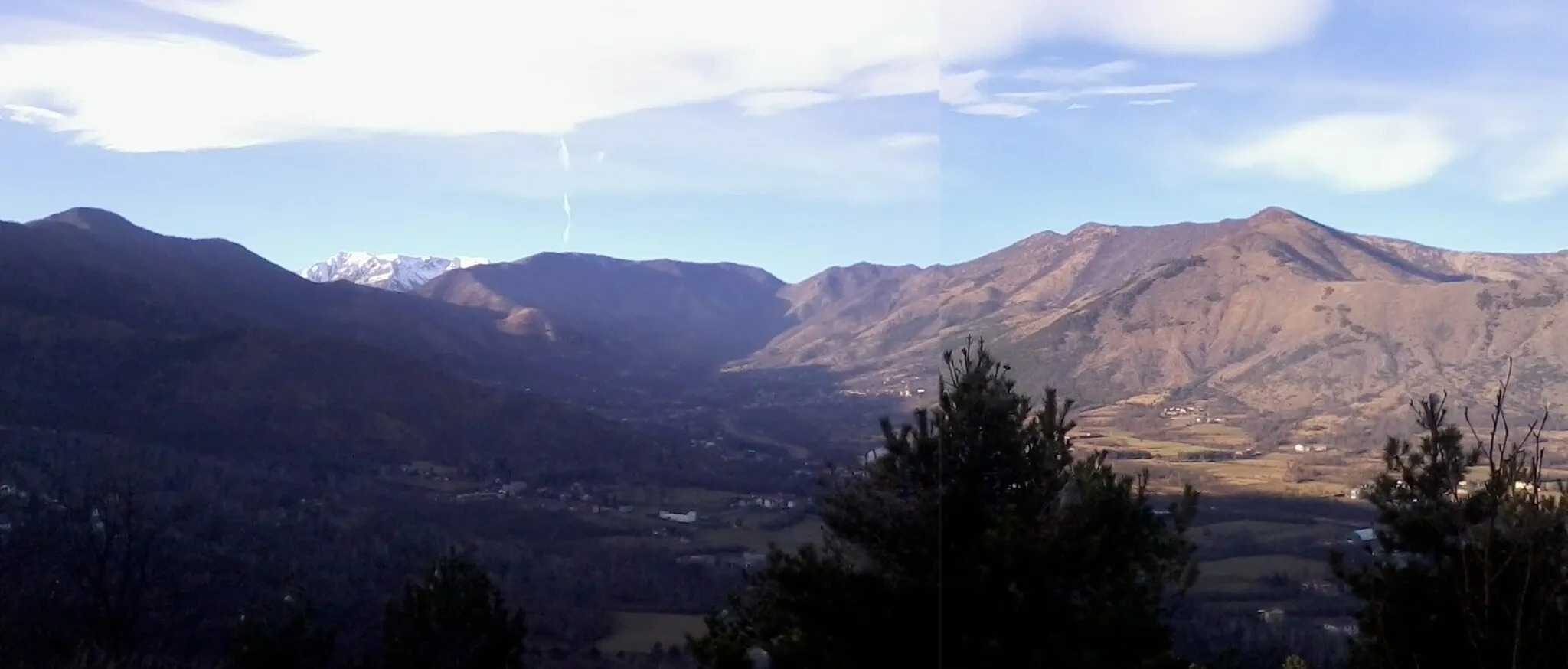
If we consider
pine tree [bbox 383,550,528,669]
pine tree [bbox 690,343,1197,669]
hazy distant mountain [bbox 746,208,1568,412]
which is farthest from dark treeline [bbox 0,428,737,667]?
hazy distant mountain [bbox 746,208,1568,412]

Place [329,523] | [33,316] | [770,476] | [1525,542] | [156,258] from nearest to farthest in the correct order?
[1525,542]
[329,523]
[33,316]
[770,476]
[156,258]

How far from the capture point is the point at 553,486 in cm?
6919

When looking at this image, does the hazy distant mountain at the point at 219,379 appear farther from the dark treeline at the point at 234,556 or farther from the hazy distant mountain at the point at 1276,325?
the hazy distant mountain at the point at 1276,325

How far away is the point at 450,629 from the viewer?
1867cm

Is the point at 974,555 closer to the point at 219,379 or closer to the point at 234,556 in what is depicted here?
the point at 234,556

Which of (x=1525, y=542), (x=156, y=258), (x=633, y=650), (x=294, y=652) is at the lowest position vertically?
(x=633, y=650)

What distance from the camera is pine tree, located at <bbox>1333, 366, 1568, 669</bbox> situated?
489cm

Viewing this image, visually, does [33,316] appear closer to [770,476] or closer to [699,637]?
[770,476]

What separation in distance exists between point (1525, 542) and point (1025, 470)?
12.9 ft

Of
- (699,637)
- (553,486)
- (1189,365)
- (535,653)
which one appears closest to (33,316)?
(553,486)

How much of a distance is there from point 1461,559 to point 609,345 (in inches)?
7746

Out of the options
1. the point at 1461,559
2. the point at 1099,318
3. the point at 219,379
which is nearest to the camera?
the point at 1461,559

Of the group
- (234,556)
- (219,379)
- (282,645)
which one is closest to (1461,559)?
(282,645)

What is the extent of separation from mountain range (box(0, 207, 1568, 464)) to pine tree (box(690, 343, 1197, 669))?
4.01m
